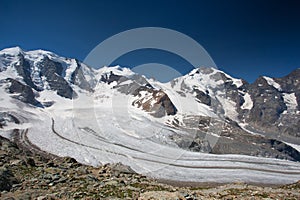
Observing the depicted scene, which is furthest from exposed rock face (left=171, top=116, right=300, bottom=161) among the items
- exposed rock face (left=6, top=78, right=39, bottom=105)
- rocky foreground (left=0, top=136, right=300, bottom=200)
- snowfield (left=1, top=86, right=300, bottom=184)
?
exposed rock face (left=6, top=78, right=39, bottom=105)

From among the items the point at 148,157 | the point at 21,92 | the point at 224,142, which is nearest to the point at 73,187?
the point at 148,157

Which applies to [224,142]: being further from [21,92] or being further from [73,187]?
[73,187]

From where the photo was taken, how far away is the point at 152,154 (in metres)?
67.2

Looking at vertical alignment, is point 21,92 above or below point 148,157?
above

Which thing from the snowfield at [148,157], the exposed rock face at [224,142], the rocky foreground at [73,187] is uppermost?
the exposed rock face at [224,142]

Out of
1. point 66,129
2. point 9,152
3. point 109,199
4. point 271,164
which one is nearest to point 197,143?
point 271,164

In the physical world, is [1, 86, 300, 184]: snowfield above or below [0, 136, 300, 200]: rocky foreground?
above

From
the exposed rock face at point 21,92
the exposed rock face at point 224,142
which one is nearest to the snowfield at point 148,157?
the exposed rock face at point 224,142

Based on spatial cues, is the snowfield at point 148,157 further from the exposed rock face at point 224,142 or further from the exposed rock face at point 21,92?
the exposed rock face at point 21,92

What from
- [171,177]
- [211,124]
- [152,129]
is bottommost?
[171,177]

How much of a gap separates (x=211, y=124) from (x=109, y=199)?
168m

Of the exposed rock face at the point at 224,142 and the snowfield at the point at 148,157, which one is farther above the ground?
the exposed rock face at the point at 224,142

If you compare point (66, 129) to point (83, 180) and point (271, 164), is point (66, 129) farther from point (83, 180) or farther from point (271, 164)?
point (83, 180)

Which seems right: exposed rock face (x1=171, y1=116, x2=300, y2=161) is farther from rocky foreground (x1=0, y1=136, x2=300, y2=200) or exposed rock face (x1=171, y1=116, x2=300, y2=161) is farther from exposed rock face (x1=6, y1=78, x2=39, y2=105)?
exposed rock face (x1=6, y1=78, x2=39, y2=105)
